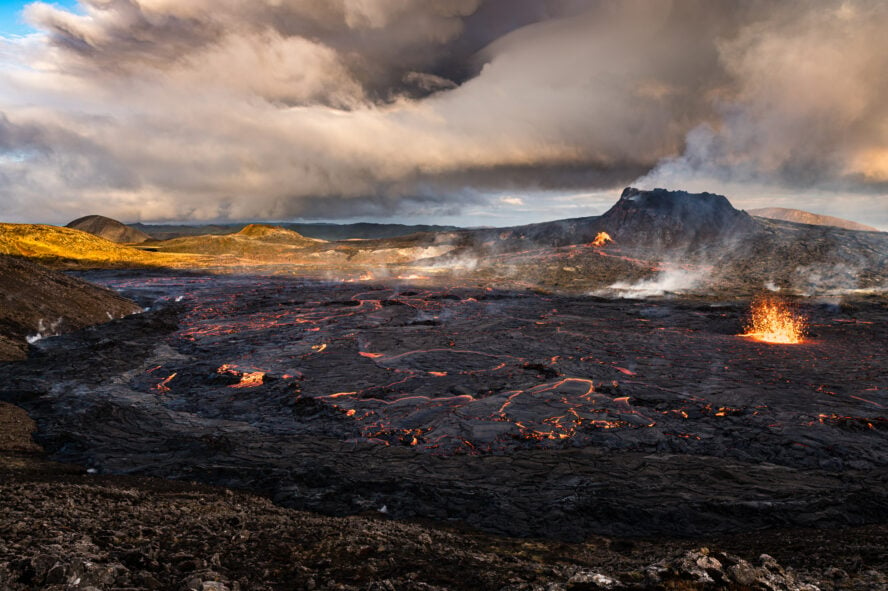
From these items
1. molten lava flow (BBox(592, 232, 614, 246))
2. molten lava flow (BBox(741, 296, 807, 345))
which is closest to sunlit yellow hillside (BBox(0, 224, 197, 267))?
molten lava flow (BBox(592, 232, 614, 246))

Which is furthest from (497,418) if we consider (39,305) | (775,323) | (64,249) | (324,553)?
(64,249)

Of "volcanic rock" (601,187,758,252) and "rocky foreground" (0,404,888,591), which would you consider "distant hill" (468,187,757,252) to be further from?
"rocky foreground" (0,404,888,591)

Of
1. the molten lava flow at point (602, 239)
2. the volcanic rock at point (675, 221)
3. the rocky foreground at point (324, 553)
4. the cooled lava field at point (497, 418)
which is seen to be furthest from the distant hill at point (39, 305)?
the volcanic rock at point (675, 221)

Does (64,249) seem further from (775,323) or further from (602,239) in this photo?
(775,323)

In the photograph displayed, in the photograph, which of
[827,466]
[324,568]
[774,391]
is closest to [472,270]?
[774,391]

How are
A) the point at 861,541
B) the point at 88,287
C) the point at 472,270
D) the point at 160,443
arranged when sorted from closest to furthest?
1. the point at 861,541
2. the point at 160,443
3. the point at 88,287
4. the point at 472,270

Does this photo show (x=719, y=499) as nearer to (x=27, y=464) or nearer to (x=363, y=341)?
(x=27, y=464)
